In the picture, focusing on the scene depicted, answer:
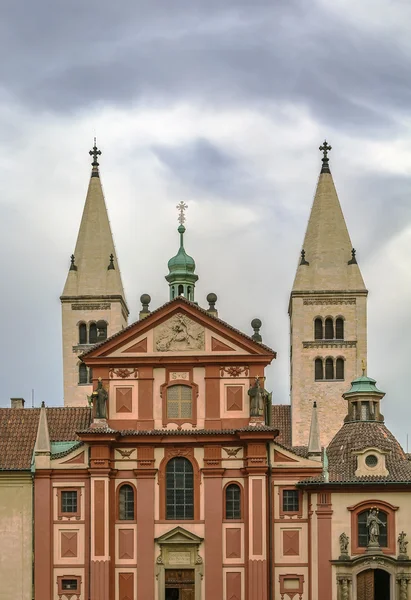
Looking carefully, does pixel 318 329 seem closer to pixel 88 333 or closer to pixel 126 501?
pixel 88 333

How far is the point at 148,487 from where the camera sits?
212 ft

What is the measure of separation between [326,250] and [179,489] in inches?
1089

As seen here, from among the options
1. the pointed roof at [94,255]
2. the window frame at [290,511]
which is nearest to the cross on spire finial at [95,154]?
the pointed roof at [94,255]

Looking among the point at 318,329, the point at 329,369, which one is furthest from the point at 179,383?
the point at 318,329

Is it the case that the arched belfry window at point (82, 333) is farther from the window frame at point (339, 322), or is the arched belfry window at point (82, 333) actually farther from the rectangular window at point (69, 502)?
the rectangular window at point (69, 502)

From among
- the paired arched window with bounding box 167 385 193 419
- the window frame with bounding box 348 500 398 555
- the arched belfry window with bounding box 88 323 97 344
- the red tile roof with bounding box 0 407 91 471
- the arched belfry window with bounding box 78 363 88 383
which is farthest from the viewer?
the arched belfry window with bounding box 88 323 97 344

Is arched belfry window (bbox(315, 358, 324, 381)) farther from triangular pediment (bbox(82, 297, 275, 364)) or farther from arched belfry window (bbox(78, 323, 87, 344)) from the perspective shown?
triangular pediment (bbox(82, 297, 275, 364))

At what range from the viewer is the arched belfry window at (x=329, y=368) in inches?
3401

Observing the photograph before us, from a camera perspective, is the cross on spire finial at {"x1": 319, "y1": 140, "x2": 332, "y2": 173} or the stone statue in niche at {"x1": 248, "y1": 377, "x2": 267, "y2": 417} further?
the cross on spire finial at {"x1": 319, "y1": 140, "x2": 332, "y2": 173}

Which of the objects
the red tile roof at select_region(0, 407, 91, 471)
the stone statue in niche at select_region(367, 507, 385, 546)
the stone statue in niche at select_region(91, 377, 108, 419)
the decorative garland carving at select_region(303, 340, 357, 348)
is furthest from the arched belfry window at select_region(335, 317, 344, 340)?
the stone statue in niche at select_region(91, 377, 108, 419)

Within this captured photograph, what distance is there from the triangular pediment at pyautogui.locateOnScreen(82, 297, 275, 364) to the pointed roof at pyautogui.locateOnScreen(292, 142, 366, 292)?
23.0 m

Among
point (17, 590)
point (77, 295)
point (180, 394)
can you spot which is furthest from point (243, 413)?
point (77, 295)

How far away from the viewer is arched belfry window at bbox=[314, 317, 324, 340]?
8738 centimetres

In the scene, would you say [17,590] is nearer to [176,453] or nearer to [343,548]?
[176,453]
